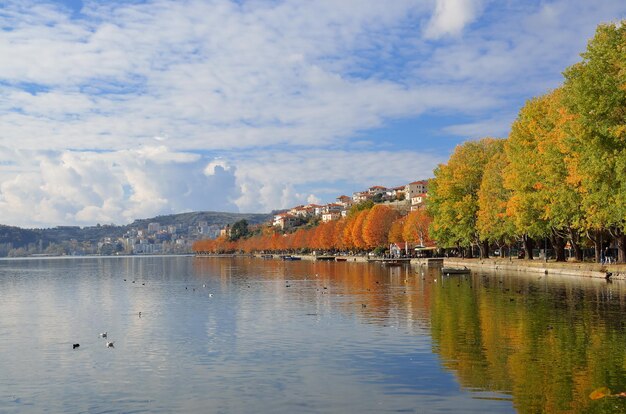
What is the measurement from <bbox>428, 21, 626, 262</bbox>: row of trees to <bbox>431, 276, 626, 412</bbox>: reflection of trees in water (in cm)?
986

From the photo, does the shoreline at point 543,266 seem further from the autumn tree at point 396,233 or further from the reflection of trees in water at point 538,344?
the autumn tree at point 396,233

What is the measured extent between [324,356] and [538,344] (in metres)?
8.89

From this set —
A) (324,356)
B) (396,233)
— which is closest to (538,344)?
(324,356)

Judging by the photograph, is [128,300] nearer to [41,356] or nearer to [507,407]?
[41,356]

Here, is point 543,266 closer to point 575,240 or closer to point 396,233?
point 575,240

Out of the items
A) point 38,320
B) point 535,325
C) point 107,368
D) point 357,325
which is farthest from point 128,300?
point 535,325

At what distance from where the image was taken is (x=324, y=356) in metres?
27.6

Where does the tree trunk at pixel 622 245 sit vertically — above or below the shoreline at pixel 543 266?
above

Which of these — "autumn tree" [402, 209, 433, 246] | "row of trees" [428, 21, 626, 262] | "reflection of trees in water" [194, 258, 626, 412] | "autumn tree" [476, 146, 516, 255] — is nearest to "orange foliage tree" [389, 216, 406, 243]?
"autumn tree" [402, 209, 433, 246]

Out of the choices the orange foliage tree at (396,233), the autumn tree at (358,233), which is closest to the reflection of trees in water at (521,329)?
the orange foliage tree at (396,233)

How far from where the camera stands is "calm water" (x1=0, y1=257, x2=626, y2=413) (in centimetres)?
2058

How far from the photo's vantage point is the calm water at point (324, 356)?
20578 mm

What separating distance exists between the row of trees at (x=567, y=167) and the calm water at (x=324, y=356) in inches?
417

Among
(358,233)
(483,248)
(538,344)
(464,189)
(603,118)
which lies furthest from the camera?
(358,233)
